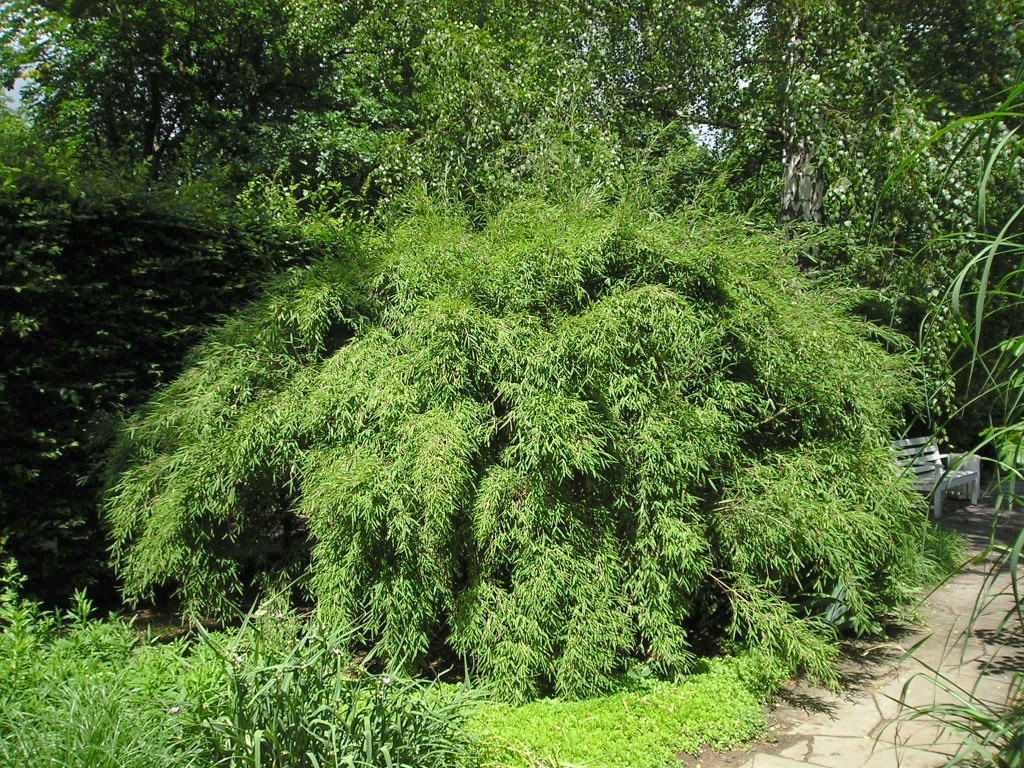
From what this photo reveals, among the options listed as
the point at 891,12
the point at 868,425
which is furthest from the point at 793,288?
the point at 891,12

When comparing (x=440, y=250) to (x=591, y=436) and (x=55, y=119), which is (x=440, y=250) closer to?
(x=591, y=436)

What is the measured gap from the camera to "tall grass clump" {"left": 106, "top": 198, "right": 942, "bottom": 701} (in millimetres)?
3664

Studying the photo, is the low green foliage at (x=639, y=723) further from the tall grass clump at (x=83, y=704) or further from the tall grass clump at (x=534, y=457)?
the tall grass clump at (x=83, y=704)

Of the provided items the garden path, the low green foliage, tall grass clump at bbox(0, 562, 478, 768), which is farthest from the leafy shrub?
the garden path

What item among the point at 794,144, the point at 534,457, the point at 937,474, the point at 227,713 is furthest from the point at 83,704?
the point at 937,474

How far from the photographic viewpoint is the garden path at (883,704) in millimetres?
3252

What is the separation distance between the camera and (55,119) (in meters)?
11.7

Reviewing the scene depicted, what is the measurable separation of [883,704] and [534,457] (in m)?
2.14

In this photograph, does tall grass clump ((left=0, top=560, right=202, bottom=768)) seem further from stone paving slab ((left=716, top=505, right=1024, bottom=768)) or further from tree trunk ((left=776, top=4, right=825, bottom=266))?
tree trunk ((left=776, top=4, right=825, bottom=266))

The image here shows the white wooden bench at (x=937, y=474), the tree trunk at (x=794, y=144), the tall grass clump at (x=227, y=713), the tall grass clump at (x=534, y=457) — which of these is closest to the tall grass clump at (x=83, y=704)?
the tall grass clump at (x=227, y=713)

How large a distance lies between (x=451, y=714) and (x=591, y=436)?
4.70 feet

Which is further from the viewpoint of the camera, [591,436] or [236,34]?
[236,34]

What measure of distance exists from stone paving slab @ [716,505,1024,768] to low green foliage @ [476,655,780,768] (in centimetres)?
12

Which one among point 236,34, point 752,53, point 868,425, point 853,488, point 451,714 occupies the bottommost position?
point 451,714
